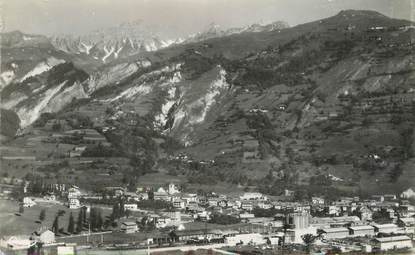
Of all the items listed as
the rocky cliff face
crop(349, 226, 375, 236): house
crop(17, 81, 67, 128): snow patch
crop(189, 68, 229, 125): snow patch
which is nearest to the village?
crop(349, 226, 375, 236): house

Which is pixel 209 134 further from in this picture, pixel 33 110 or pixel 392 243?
pixel 392 243

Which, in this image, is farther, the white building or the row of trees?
the row of trees

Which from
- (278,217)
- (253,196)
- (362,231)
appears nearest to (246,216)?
(278,217)

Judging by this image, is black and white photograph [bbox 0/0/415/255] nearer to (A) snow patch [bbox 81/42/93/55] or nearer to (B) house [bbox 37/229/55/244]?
(B) house [bbox 37/229/55/244]

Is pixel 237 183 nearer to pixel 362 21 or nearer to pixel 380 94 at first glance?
pixel 380 94

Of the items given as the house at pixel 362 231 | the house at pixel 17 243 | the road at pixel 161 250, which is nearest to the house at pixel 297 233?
the house at pixel 362 231

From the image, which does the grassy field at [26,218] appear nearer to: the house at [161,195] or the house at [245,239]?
the house at [161,195]
